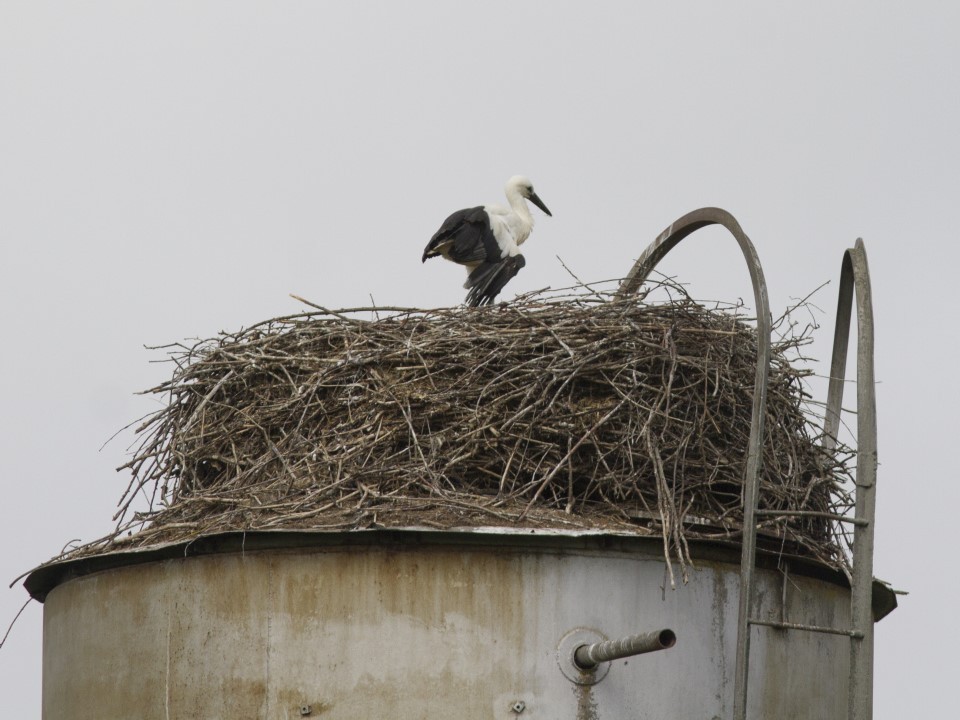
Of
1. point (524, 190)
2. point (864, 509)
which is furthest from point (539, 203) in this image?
point (864, 509)

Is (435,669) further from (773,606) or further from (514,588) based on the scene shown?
(773,606)

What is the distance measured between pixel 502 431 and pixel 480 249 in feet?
11.8

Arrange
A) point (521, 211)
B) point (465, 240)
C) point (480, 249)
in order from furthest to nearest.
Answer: point (521, 211) → point (480, 249) → point (465, 240)

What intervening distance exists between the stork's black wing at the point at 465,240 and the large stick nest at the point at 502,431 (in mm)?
2151

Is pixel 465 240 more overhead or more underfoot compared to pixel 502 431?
more overhead

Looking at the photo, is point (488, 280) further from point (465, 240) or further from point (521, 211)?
point (521, 211)

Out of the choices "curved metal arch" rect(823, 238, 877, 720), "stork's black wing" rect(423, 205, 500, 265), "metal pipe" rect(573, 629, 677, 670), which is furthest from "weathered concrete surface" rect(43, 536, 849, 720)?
"stork's black wing" rect(423, 205, 500, 265)

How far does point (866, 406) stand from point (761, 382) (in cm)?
60

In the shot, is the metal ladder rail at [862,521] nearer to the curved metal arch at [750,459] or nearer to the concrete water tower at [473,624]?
the concrete water tower at [473,624]

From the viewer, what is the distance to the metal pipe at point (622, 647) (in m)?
7.82

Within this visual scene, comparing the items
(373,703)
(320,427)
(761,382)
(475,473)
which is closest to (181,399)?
(320,427)

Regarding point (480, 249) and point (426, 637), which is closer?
point (426, 637)

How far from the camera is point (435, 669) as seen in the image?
8.70 meters

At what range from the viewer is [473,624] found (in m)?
8.77
